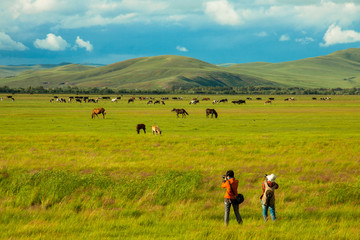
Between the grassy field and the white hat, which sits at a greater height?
the white hat

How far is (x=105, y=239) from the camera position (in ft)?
37.0

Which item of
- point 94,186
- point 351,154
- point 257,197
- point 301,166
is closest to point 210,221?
point 257,197

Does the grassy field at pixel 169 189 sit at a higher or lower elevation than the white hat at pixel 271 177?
lower

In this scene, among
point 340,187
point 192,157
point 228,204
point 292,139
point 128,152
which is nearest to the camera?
point 228,204

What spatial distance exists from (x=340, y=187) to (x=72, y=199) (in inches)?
483

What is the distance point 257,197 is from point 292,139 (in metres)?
17.8

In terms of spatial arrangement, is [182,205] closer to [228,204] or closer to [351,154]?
[228,204]

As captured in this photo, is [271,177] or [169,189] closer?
[271,177]

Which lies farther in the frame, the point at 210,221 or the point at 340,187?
the point at 340,187

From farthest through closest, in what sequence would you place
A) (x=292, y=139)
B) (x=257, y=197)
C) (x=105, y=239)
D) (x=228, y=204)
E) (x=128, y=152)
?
(x=292, y=139)
(x=128, y=152)
(x=257, y=197)
(x=228, y=204)
(x=105, y=239)

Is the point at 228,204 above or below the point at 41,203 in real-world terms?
above

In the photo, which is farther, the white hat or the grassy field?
the grassy field

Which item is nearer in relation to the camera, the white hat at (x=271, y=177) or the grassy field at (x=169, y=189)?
the white hat at (x=271, y=177)

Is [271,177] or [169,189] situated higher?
[271,177]
